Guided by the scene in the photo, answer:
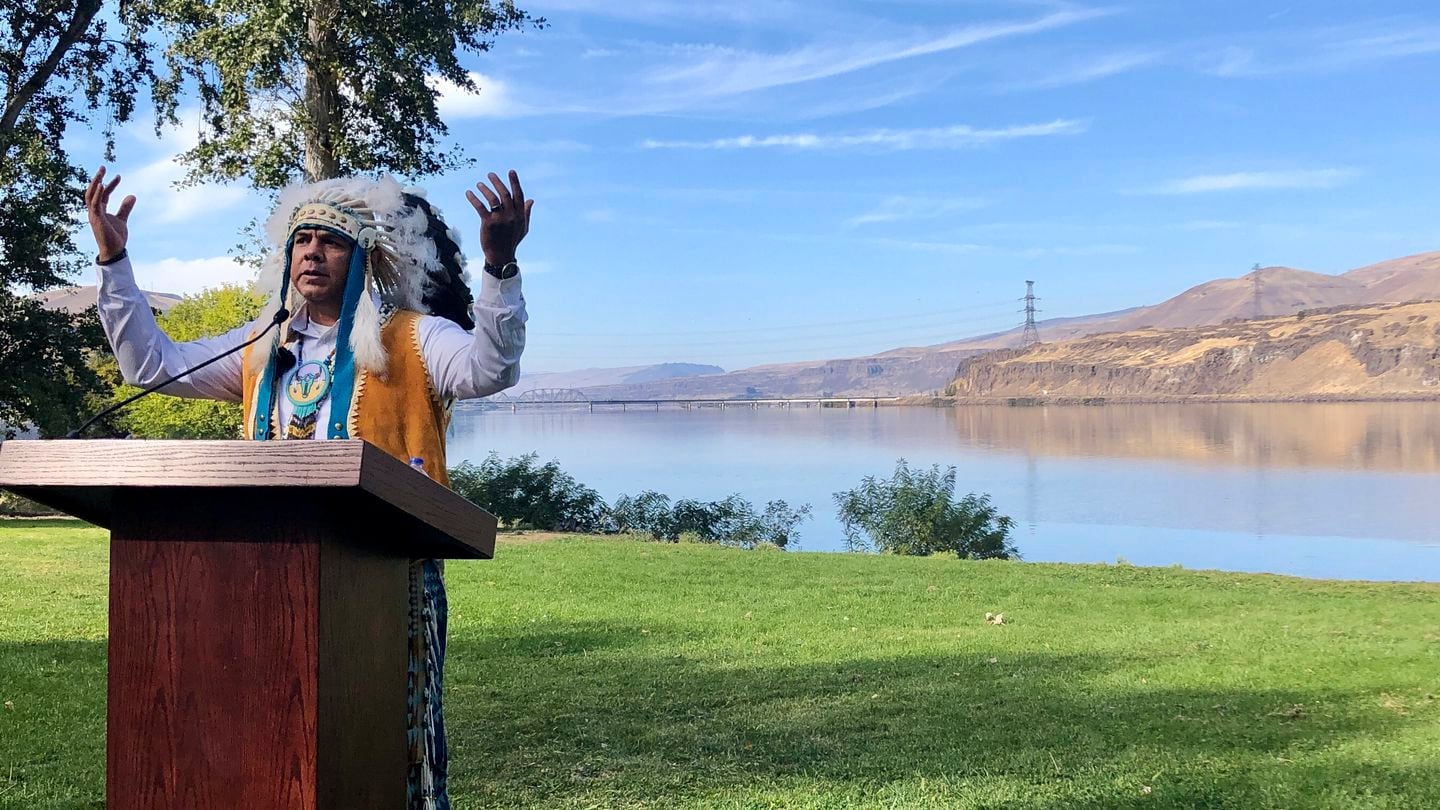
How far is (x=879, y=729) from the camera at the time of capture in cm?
573

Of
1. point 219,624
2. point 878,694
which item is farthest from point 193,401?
point 219,624

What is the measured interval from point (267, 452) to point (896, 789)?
12.7 feet

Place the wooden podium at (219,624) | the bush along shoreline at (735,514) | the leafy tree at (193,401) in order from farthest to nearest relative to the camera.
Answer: the leafy tree at (193,401)
the bush along shoreline at (735,514)
the wooden podium at (219,624)

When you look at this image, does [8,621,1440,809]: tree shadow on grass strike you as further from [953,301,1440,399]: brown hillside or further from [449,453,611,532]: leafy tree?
[953,301,1440,399]: brown hillside

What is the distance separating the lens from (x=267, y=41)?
→ 1177cm

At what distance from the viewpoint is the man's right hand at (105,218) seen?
2.48 metres

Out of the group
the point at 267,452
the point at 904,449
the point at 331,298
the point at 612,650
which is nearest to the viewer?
the point at 267,452

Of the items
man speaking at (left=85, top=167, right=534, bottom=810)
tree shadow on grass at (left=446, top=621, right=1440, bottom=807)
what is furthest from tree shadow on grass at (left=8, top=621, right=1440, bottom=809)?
man speaking at (left=85, top=167, right=534, bottom=810)

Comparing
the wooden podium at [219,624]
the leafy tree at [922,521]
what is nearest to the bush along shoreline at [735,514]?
the leafy tree at [922,521]

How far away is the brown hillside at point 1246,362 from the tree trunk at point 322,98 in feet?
357

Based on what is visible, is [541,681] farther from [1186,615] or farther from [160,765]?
[1186,615]

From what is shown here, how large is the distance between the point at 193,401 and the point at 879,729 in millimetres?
23193

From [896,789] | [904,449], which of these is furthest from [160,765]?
[904,449]

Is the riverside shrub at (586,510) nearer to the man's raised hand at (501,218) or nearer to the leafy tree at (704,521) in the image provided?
the leafy tree at (704,521)
